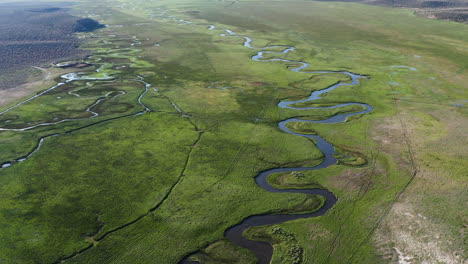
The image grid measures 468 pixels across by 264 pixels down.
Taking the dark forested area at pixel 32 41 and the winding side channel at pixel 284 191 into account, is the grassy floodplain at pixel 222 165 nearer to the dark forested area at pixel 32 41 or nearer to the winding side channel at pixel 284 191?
the winding side channel at pixel 284 191

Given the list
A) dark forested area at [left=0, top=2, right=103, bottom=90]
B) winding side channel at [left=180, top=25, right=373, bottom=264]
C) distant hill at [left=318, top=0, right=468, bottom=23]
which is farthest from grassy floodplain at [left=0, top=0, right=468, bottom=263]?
distant hill at [left=318, top=0, right=468, bottom=23]

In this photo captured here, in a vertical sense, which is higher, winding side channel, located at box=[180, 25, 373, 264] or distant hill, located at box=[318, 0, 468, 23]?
distant hill, located at box=[318, 0, 468, 23]

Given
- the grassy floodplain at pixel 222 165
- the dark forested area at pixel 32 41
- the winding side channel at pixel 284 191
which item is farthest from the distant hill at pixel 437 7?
the dark forested area at pixel 32 41

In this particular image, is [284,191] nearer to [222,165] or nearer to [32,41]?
[222,165]

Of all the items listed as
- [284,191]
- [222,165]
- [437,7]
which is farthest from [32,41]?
[437,7]

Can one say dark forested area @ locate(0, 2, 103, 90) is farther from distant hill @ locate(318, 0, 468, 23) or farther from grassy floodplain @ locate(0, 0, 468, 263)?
distant hill @ locate(318, 0, 468, 23)

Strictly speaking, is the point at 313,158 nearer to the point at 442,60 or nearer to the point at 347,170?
the point at 347,170

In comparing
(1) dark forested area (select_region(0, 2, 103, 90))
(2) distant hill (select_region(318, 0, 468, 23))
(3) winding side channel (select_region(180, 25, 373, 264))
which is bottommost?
(3) winding side channel (select_region(180, 25, 373, 264))
